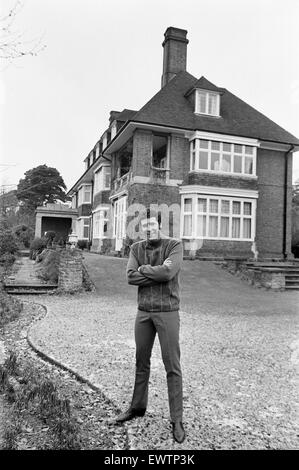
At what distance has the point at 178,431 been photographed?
10.1 ft

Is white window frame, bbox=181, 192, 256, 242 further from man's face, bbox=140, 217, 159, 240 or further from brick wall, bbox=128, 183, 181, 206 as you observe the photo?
man's face, bbox=140, 217, 159, 240

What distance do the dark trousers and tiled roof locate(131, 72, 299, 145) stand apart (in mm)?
14979

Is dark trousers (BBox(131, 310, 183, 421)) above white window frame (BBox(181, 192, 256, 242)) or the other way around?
the other way around

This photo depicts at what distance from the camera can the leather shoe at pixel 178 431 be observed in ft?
9.88

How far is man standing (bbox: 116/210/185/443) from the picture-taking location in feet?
10.6

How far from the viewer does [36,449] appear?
289cm

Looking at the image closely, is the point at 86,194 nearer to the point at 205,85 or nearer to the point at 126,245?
the point at 126,245

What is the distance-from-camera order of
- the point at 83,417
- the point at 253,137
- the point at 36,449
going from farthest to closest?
the point at 253,137
the point at 83,417
the point at 36,449

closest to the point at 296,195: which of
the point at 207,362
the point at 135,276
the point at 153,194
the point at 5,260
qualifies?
the point at 153,194

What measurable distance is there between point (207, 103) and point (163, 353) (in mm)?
17974

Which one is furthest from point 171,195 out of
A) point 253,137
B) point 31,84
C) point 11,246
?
point 31,84

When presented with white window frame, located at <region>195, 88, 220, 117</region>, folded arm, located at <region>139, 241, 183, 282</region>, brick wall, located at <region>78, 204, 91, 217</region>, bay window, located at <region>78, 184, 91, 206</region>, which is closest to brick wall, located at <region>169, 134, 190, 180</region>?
white window frame, located at <region>195, 88, 220, 117</region>

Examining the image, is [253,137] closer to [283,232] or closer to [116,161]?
[283,232]

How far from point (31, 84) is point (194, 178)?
13432mm
